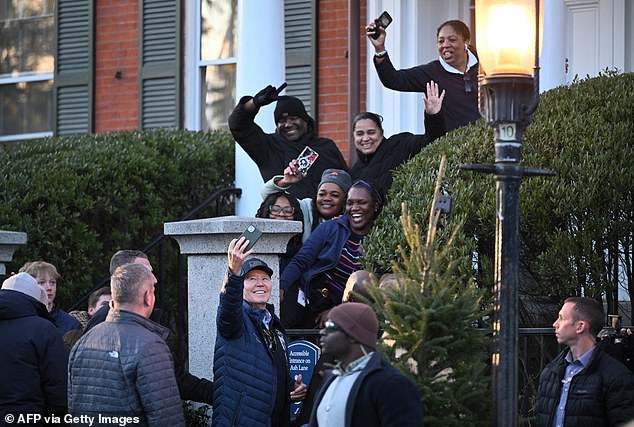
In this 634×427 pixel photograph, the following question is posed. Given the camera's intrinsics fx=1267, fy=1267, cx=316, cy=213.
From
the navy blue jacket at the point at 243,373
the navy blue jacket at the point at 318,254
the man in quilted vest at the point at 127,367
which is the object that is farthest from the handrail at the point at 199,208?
the man in quilted vest at the point at 127,367

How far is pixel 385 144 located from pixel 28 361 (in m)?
3.62

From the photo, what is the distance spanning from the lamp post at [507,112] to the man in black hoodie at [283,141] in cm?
420

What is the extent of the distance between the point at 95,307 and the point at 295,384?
5.25ft

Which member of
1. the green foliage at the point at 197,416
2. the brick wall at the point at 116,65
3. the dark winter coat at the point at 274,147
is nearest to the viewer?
the green foliage at the point at 197,416

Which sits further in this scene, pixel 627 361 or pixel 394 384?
pixel 627 361

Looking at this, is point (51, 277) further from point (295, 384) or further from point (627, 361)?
point (627, 361)

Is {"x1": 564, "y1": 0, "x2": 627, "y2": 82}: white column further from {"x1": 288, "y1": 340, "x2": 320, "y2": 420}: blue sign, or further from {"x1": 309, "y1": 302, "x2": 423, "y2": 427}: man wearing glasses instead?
{"x1": 309, "y1": 302, "x2": 423, "y2": 427}: man wearing glasses

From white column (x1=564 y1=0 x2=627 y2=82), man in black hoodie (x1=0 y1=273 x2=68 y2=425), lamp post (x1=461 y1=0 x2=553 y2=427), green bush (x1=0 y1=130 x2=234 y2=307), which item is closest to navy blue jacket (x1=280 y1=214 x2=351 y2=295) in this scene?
man in black hoodie (x1=0 y1=273 x2=68 y2=425)

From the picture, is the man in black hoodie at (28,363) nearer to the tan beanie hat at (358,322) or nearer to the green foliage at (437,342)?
the green foliage at (437,342)

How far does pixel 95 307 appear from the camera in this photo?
27.2ft

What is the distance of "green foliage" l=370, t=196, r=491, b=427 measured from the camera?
579 centimetres

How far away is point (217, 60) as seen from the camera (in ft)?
48.0

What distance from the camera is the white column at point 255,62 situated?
1180 centimetres

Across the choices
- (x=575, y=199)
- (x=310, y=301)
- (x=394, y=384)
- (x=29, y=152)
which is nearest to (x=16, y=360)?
(x=310, y=301)
